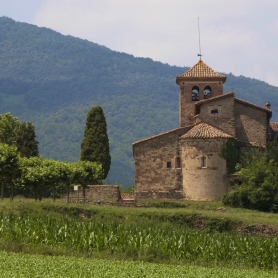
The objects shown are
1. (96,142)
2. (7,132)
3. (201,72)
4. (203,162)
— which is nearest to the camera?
(203,162)

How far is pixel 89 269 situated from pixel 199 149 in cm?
3214

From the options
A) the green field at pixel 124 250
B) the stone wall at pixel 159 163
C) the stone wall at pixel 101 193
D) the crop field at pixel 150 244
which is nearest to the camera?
the green field at pixel 124 250

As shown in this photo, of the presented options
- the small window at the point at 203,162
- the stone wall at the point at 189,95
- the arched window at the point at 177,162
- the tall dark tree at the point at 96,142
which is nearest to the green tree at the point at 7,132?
the tall dark tree at the point at 96,142

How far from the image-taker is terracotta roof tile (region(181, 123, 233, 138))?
2154 inches

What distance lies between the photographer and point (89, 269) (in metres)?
23.4

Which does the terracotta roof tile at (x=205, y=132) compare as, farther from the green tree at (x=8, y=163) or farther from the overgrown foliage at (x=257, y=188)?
the green tree at (x=8, y=163)

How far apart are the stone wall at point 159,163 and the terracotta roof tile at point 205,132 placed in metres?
1.95

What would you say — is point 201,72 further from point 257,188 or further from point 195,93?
point 257,188

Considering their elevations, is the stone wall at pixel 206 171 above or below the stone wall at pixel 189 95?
below

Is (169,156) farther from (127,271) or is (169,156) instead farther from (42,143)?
(42,143)

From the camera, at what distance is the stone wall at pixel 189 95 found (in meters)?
63.0

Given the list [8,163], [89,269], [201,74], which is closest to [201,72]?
[201,74]

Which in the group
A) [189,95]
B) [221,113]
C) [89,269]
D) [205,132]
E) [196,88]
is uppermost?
[196,88]

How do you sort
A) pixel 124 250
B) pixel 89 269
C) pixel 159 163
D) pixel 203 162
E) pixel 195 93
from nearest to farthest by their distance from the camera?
pixel 89 269 < pixel 124 250 < pixel 203 162 < pixel 159 163 < pixel 195 93
